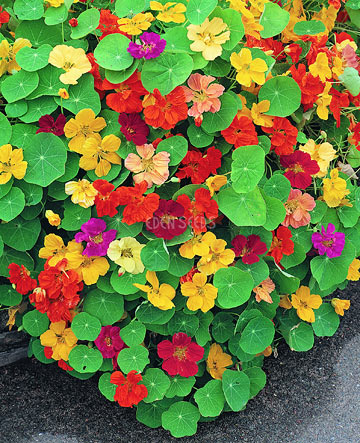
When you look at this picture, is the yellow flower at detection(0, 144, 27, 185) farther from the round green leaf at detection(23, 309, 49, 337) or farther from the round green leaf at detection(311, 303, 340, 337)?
the round green leaf at detection(311, 303, 340, 337)

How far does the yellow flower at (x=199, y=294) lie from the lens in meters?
1.88

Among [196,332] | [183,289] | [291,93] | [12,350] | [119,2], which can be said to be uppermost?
[119,2]

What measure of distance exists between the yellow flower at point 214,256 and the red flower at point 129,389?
0.47 metres

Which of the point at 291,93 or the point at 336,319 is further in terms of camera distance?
the point at 336,319

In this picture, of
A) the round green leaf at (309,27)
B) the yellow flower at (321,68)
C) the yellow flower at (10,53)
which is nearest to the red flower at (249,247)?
the yellow flower at (321,68)

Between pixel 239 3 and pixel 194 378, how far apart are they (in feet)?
4.66

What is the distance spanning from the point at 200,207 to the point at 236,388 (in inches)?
30.2

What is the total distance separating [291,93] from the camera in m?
1.98

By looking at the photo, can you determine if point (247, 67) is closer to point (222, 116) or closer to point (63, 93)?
point (222, 116)

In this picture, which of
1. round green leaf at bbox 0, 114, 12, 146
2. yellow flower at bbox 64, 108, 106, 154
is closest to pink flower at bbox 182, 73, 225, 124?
yellow flower at bbox 64, 108, 106, 154

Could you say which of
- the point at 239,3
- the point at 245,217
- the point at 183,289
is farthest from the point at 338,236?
the point at 239,3

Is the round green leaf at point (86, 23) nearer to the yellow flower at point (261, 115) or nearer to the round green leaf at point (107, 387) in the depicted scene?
the yellow flower at point (261, 115)

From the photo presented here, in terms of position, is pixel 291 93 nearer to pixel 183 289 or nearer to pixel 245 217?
pixel 245 217

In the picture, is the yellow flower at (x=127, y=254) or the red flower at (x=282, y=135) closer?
the yellow flower at (x=127, y=254)
